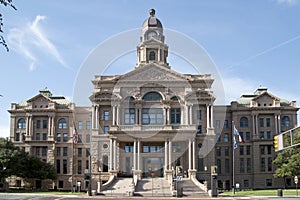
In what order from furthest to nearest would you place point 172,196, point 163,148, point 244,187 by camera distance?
point 244,187
point 163,148
point 172,196

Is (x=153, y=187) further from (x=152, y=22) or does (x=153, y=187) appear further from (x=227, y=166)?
(x=152, y=22)

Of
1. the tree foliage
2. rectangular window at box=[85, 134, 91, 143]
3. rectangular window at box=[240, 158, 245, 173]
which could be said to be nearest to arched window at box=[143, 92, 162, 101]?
rectangular window at box=[85, 134, 91, 143]

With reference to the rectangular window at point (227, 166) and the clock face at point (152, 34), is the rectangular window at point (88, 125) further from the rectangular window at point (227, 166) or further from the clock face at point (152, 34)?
the rectangular window at point (227, 166)

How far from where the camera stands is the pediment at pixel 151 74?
3314 inches

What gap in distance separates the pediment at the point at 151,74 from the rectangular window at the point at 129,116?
553cm

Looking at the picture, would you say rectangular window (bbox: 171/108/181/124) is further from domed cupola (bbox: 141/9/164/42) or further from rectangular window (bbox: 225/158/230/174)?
domed cupola (bbox: 141/9/164/42)

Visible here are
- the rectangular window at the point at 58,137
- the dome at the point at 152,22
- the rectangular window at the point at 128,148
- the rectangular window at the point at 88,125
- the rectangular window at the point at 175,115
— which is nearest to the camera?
the rectangular window at the point at 128,148

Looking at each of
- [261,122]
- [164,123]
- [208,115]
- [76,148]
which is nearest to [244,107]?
[261,122]

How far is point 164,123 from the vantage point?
8244cm

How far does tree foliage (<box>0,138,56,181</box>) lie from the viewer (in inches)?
2864

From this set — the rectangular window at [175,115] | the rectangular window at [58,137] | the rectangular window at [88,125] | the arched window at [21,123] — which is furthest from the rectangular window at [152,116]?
the arched window at [21,123]

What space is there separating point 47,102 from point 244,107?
3962cm

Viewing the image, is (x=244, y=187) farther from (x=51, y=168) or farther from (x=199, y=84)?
(x=51, y=168)

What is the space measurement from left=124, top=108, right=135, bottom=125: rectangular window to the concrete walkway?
43.5 ft
